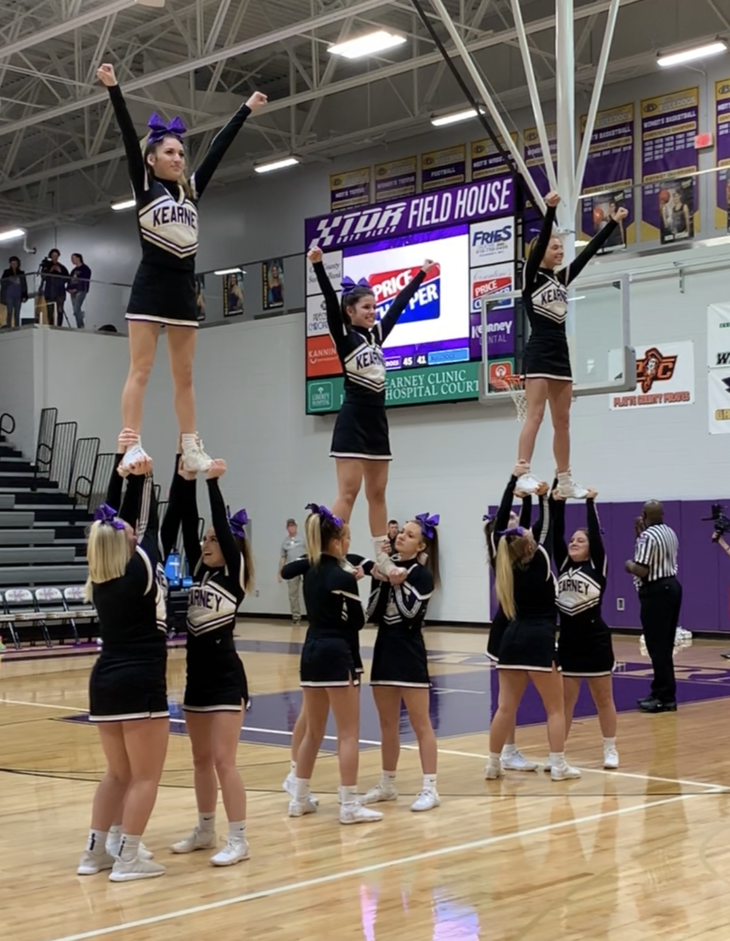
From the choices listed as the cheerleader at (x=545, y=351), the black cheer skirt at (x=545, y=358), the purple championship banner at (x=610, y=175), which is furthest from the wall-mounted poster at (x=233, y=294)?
the black cheer skirt at (x=545, y=358)

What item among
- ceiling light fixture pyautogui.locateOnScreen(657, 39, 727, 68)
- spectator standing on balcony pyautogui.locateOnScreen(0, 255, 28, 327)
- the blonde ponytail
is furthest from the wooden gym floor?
spectator standing on balcony pyautogui.locateOnScreen(0, 255, 28, 327)

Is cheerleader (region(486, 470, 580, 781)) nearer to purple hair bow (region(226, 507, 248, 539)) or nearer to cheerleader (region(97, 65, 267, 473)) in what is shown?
purple hair bow (region(226, 507, 248, 539))

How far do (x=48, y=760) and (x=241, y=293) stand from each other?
14976 millimetres

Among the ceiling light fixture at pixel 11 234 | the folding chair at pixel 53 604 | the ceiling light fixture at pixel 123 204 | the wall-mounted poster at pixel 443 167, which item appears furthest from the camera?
the ceiling light fixture at pixel 11 234

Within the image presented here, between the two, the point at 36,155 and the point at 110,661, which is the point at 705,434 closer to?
the point at 110,661

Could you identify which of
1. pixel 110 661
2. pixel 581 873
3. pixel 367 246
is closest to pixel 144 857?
pixel 110 661

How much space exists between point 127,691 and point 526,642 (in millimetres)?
2881

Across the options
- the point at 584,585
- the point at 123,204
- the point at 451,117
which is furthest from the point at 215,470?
the point at 123,204

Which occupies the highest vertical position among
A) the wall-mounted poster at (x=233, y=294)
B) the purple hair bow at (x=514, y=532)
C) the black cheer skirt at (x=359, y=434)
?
the wall-mounted poster at (x=233, y=294)

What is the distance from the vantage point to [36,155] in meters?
26.3

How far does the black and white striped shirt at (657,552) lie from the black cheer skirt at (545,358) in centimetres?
325

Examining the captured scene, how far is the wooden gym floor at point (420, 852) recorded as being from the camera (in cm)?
459

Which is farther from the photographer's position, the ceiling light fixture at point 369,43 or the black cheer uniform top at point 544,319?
the ceiling light fixture at point 369,43

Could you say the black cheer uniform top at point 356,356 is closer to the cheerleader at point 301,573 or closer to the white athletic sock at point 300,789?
the cheerleader at point 301,573
